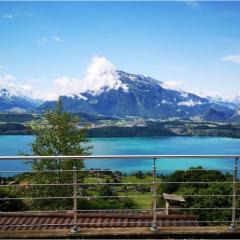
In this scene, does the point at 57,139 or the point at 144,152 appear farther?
the point at 144,152

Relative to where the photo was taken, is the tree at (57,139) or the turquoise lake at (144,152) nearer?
the tree at (57,139)

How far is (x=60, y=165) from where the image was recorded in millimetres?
24406

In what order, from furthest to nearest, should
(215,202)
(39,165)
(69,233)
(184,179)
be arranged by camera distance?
(184,179) < (215,202) < (39,165) < (69,233)

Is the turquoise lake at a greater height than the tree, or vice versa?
the tree

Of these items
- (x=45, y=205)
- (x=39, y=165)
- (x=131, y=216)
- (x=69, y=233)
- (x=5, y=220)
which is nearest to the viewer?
(x=69, y=233)

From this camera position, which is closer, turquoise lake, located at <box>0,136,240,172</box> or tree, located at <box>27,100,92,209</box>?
tree, located at <box>27,100,92,209</box>

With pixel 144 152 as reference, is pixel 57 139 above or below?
above

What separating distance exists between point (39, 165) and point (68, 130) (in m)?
3.33

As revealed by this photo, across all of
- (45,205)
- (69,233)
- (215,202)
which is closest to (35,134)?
(45,205)

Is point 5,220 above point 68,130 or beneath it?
beneath

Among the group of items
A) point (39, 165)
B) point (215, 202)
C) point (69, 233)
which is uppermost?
point (69, 233)

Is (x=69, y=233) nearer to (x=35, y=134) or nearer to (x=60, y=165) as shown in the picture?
(x=60, y=165)

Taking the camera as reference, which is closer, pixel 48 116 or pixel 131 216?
pixel 131 216

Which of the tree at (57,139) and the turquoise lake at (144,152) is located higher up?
the tree at (57,139)
